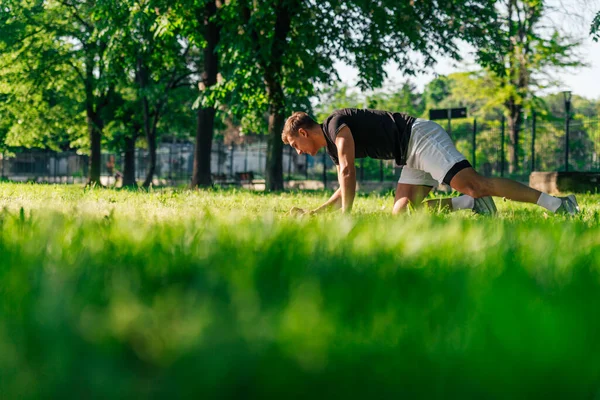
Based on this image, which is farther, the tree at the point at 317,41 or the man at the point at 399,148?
the tree at the point at 317,41

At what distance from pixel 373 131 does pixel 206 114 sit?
49.3ft

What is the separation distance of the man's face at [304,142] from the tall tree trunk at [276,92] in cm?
1051

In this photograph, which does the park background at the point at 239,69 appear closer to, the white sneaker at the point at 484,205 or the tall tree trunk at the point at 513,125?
the tall tree trunk at the point at 513,125

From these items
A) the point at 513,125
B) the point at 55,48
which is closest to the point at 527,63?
the point at 513,125

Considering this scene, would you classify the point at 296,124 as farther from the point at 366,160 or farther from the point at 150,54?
the point at 366,160

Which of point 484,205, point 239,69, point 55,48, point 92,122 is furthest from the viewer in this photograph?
point 92,122

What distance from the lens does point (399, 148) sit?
241 inches

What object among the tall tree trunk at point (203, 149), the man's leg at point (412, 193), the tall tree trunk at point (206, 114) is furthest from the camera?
the tall tree trunk at point (203, 149)

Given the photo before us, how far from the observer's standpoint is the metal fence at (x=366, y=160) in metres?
28.0

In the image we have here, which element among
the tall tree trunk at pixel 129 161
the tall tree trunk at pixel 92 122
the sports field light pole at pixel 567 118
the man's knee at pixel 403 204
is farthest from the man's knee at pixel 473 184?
the tall tree trunk at pixel 129 161

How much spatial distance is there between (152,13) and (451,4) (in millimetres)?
8321

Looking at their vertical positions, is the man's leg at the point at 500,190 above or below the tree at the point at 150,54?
below

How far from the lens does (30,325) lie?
3.41 ft

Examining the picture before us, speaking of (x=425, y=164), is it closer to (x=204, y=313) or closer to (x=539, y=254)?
(x=539, y=254)
